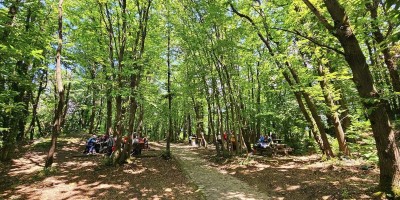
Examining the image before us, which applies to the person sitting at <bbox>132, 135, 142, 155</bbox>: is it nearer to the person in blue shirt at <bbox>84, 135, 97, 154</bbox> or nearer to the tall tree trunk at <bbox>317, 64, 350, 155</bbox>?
the person in blue shirt at <bbox>84, 135, 97, 154</bbox>

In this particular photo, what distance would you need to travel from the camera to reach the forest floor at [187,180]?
7668 mm

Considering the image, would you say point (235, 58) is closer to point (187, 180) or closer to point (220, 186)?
point (187, 180)

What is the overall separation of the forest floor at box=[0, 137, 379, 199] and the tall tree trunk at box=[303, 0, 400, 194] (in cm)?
119

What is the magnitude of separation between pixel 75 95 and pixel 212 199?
26065 millimetres

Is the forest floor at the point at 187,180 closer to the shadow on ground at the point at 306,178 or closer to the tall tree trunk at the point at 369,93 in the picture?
the shadow on ground at the point at 306,178

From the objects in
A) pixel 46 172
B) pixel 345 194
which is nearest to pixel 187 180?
pixel 345 194

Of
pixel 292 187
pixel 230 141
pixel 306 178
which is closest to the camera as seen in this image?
pixel 292 187

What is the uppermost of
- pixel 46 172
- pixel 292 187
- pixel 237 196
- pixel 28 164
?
pixel 28 164

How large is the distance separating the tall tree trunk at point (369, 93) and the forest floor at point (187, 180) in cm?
119

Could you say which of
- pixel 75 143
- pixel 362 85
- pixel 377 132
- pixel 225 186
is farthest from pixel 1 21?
pixel 75 143

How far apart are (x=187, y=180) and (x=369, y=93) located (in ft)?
23.1

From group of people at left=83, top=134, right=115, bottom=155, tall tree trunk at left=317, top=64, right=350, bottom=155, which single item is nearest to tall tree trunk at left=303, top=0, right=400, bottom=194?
tall tree trunk at left=317, top=64, right=350, bottom=155

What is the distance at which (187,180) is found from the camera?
10.1m

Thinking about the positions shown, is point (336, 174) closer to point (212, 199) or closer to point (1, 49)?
point (212, 199)
